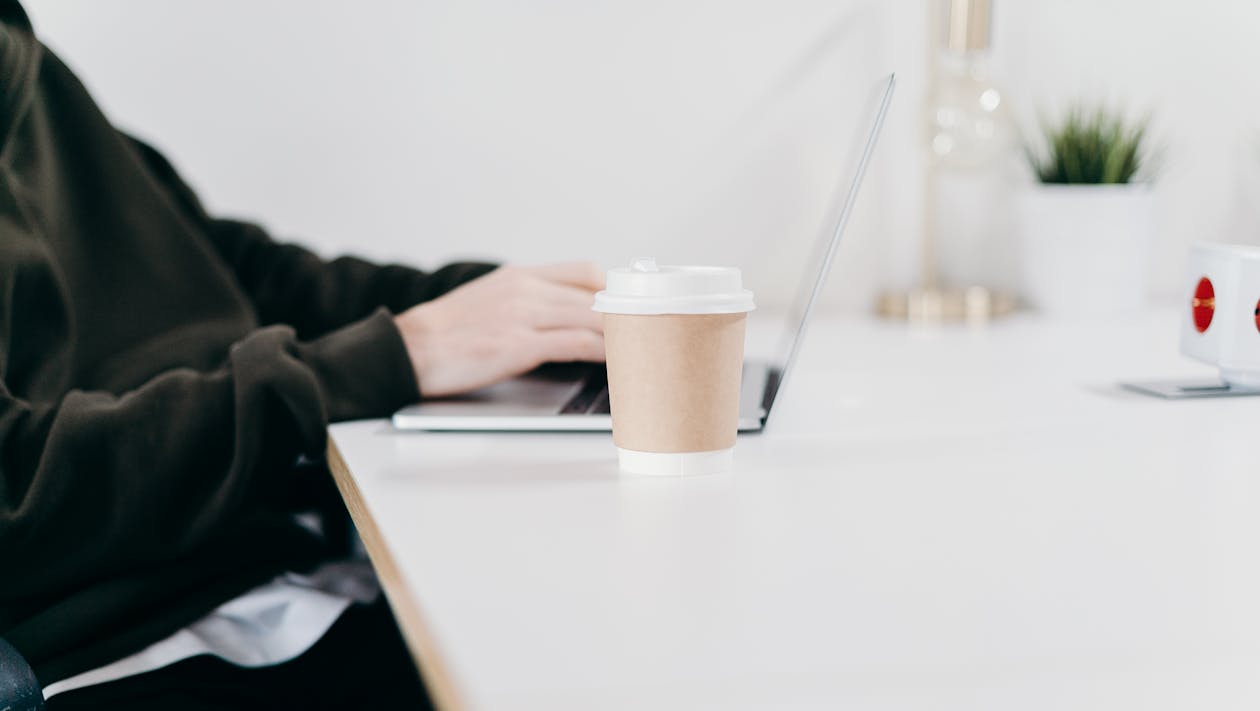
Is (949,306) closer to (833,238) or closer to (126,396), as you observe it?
(833,238)

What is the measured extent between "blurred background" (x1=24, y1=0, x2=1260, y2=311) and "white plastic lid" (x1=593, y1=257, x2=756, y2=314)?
2.65 feet

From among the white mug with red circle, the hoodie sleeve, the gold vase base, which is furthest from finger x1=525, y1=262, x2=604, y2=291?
the gold vase base

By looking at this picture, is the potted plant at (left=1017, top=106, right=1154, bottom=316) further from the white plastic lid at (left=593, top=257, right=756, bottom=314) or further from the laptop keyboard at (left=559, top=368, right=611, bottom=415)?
the white plastic lid at (left=593, top=257, right=756, bottom=314)

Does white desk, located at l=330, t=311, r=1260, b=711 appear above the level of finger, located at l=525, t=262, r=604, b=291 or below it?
below

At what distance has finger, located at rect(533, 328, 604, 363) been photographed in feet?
2.49

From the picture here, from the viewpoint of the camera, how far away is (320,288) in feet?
3.56

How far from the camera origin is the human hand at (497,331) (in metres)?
0.76

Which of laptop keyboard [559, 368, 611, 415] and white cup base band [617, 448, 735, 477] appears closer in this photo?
white cup base band [617, 448, 735, 477]

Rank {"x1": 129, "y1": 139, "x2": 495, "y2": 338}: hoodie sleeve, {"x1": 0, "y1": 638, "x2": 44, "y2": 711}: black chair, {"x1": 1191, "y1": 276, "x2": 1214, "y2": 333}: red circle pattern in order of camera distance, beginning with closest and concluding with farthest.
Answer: {"x1": 0, "y1": 638, "x2": 44, "y2": 711}: black chair
{"x1": 1191, "y1": 276, "x2": 1214, "y2": 333}: red circle pattern
{"x1": 129, "y1": 139, "x2": 495, "y2": 338}: hoodie sleeve

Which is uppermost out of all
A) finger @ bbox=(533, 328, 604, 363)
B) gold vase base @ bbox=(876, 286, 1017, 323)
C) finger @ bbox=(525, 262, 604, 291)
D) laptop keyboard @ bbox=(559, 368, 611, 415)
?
finger @ bbox=(525, 262, 604, 291)

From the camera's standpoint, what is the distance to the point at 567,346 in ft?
2.50

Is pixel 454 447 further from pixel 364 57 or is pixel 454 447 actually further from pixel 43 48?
pixel 364 57

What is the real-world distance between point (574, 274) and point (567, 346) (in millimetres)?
94

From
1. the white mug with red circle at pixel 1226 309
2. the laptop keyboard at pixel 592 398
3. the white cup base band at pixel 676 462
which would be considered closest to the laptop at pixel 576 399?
the laptop keyboard at pixel 592 398
